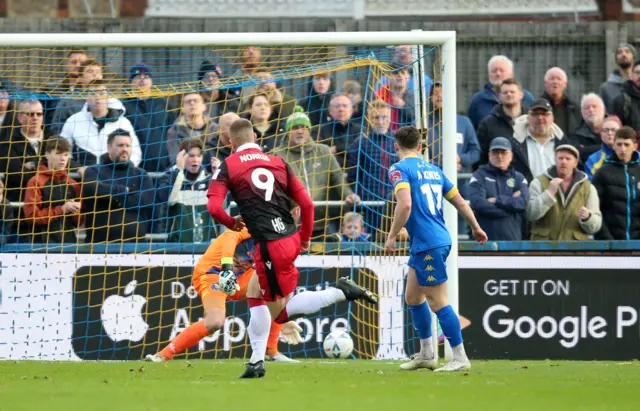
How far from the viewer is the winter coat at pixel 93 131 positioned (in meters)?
13.4

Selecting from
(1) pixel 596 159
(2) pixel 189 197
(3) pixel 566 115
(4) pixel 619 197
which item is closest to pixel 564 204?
(4) pixel 619 197

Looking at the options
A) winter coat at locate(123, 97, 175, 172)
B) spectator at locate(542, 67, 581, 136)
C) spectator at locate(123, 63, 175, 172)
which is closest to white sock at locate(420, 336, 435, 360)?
spectator at locate(123, 63, 175, 172)

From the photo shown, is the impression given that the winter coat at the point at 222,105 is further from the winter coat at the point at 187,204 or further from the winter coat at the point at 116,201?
the winter coat at the point at 116,201

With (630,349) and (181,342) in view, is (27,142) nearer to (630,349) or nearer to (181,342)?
(181,342)

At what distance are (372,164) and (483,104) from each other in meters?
2.47

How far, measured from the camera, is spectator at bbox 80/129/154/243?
12.7 m

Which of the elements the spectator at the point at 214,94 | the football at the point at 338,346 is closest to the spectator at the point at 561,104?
the spectator at the point at 214,94

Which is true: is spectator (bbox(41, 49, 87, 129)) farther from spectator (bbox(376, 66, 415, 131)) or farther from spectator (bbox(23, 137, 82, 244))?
spectator (bbox(376, 66, 415, 131))

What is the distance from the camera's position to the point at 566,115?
14.9 metres

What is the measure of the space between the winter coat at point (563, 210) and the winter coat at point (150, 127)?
4.19m

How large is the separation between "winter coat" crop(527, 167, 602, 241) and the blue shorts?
400 cm

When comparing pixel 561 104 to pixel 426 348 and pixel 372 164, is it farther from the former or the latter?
pixel 426 348

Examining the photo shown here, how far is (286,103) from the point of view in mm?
13789

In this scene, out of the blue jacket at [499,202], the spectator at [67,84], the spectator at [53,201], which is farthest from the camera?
the spectator at [67,84]
